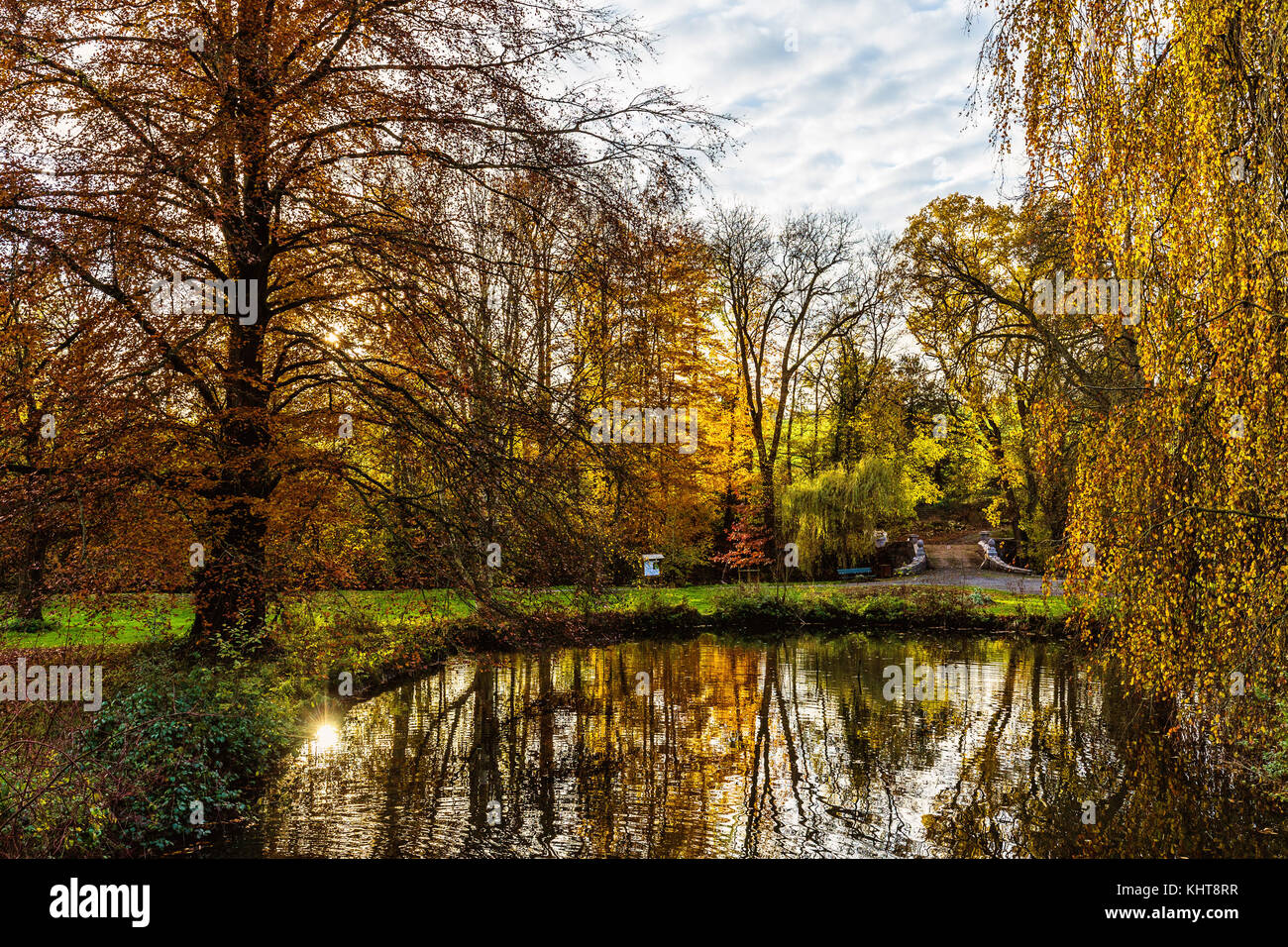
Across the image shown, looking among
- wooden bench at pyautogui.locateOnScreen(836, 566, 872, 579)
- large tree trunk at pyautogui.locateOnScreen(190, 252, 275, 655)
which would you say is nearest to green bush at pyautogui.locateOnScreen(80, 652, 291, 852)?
large tree trunk at pyautogui.locateOnScreen(190, 252, 275, 655)

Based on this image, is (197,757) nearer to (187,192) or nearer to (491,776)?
(491,776)

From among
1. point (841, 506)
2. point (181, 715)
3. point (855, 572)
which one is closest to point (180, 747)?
point (181, 715)

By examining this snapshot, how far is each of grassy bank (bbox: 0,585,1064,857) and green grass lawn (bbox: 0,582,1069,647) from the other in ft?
0.21

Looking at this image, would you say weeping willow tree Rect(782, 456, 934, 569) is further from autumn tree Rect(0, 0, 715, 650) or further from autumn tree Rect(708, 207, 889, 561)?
autumn tree Rect(0, 0, 715, 650)

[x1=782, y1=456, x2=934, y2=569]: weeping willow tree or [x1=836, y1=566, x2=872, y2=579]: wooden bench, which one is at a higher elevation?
[x1=782, y1=456, x2=934, y2=569]: weeping willow tree

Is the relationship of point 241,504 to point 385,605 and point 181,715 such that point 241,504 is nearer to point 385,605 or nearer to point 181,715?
point 181,715

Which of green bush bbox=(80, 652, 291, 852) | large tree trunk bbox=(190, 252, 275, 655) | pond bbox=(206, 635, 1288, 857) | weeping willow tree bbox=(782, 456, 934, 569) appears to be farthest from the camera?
weeping willow tree bbox=(782, 456, 934, 569)

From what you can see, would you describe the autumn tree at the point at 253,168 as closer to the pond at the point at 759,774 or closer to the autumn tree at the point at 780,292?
the pond at the point at 759,774

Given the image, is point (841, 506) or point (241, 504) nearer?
point (241, 504)

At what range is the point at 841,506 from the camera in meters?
23.7

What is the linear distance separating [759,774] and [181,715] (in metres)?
5.58

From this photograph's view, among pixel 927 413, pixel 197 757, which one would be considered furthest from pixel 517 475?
pixel 927 413

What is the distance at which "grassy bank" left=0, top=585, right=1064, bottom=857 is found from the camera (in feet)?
18.1

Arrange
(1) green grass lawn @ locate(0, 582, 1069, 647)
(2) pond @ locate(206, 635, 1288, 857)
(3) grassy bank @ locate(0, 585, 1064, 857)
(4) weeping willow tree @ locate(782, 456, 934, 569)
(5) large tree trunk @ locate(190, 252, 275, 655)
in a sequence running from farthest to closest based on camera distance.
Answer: (4) weeping willow tree @ locate(782, 456, 934, 569)
(5) large tree trunk @ locate(190, 252, 275, 655)
(1) green grass lawn @ locate(0, 582, 1069, 647)
(2) pond @ locate(206, 635, 1288, 857)
(3) grassy bank @ locate(0, 585, 1064, 857)
